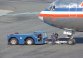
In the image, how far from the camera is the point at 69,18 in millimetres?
25609

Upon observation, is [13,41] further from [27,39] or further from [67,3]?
[67,3]

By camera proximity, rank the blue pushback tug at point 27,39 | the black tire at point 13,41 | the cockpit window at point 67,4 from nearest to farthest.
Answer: the cockpit window at point 67,4
the blue pushback tug at point 27,39
the black tire at point 13,41

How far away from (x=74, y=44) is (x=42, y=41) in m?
2.00

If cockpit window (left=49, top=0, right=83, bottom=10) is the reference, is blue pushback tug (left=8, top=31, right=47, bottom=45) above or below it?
below

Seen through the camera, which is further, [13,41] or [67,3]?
[13,41]

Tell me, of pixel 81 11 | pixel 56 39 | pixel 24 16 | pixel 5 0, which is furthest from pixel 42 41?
pixel 5 0

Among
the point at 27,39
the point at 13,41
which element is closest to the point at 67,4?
the point at 27,39

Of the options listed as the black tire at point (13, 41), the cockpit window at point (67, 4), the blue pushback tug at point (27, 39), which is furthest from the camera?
the black tire at point (13, 41)

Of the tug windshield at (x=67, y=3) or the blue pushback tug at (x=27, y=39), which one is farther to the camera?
the blue pushback tug at (x=27, y=39)

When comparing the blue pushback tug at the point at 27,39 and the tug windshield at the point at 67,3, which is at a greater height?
the tug windshield at the point at 67,3

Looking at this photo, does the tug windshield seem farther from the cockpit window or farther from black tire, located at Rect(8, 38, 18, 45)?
black tire, located at Rect(8, 38, 18, 45)

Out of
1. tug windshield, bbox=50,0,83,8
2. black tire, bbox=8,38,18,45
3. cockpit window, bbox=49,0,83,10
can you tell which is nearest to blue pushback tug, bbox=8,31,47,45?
black tire, bbox=8,38,18,45

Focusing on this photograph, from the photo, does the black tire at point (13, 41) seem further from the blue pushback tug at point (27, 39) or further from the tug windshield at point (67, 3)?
the tug windshield at point (67, 3)

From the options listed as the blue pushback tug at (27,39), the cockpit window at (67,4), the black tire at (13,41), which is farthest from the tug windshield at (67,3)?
the black tire at (13,41)
